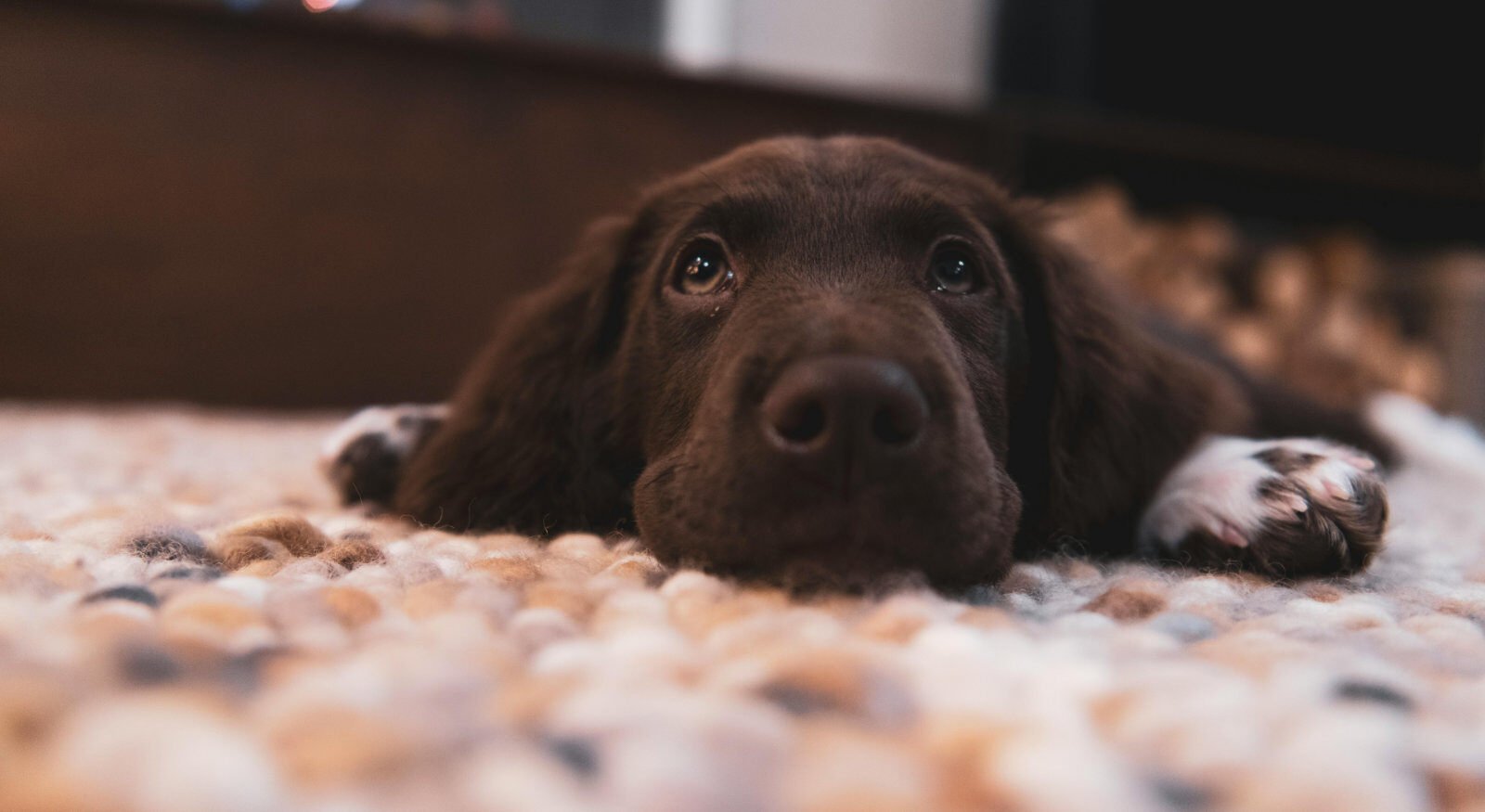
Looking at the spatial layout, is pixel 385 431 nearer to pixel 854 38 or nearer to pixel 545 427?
pixel 545 427

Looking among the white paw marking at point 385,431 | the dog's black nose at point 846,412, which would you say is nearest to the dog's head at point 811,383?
the dog's black nose at point 846,412

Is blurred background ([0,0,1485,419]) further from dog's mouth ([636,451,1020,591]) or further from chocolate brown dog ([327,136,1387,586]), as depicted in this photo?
dog's mouth ([636,451,1020,591])

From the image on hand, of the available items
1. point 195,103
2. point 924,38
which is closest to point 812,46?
point 924,38

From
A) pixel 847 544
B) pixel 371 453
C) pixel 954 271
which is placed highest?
pixel 954 271

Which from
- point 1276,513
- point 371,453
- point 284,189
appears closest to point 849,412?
point 1276,513

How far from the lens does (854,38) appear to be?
6.41 metres

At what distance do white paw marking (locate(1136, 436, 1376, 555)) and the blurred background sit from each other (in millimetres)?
2794

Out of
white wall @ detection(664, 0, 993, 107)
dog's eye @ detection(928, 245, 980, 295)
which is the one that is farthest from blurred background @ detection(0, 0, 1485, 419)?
dog's eye @ detection(928, 245, 980, 295)

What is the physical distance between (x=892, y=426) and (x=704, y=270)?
663 millimetres

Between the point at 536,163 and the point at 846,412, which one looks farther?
the point at 536,163

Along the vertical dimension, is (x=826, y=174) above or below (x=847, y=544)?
above

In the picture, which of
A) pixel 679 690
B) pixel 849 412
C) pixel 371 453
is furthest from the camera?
pixel 371 453

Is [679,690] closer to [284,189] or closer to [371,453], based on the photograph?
[371,453]

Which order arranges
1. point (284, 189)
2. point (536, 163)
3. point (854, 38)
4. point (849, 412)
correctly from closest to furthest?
point (849, 412) < point (284, 189) < point (536, 163) < point (854, 38)
